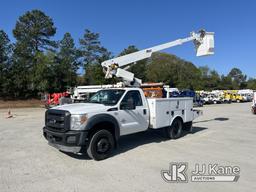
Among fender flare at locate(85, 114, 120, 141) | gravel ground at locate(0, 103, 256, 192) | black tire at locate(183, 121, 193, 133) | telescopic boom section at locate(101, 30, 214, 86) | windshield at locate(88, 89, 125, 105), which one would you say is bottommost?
gravel ground at locate(0, 103, 256, 192)

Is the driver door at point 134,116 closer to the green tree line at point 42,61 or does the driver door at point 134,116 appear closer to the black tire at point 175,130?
the black tire at point 175,130

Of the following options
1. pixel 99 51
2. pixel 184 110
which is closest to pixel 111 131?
pixel 184 110

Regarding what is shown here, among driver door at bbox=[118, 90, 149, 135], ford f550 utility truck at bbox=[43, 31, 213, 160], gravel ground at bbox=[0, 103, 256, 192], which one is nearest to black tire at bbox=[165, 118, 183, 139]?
ford f550 utility truck at bbox=[43, 31, 213, 160]

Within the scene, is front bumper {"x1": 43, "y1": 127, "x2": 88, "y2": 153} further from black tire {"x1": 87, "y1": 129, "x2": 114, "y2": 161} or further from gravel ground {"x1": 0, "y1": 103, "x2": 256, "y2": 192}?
gravel ground {"x1": 0, "y1": 103, "x2": 256, "y2": 192}

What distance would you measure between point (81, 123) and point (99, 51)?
46331 mm

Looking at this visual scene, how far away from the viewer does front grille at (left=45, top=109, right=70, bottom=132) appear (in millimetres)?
6266

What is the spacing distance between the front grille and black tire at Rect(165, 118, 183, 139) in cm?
432

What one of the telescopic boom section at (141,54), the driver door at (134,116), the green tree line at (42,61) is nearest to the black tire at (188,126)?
the telescopic boom section at (141,54)

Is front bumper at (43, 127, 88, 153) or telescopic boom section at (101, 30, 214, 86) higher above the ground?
telescopic boom section at (101, 30, 214, 86)

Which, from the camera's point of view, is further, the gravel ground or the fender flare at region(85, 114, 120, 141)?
the fender flare at region(85, 114, 120, 141)

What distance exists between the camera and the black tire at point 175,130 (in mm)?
9188

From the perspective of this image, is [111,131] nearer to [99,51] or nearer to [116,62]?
[116,62]

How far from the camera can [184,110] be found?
9.79 m

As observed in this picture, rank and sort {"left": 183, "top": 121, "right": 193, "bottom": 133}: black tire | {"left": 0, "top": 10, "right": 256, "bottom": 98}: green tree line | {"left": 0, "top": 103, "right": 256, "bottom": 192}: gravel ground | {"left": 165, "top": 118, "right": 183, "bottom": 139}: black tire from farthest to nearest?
{"left": 0, "top": 10, "right": 256, "bottom": 98}: green tree line → {"left": 183, "top": 121, "right": 193, "bottom": 133}: black tire → {"left": 165, "top": 118, "right": 183, "bottom": 139}: black tire → {"left": 0, "top": 103, "right": 256, "bottom": 192}: gravel ground
